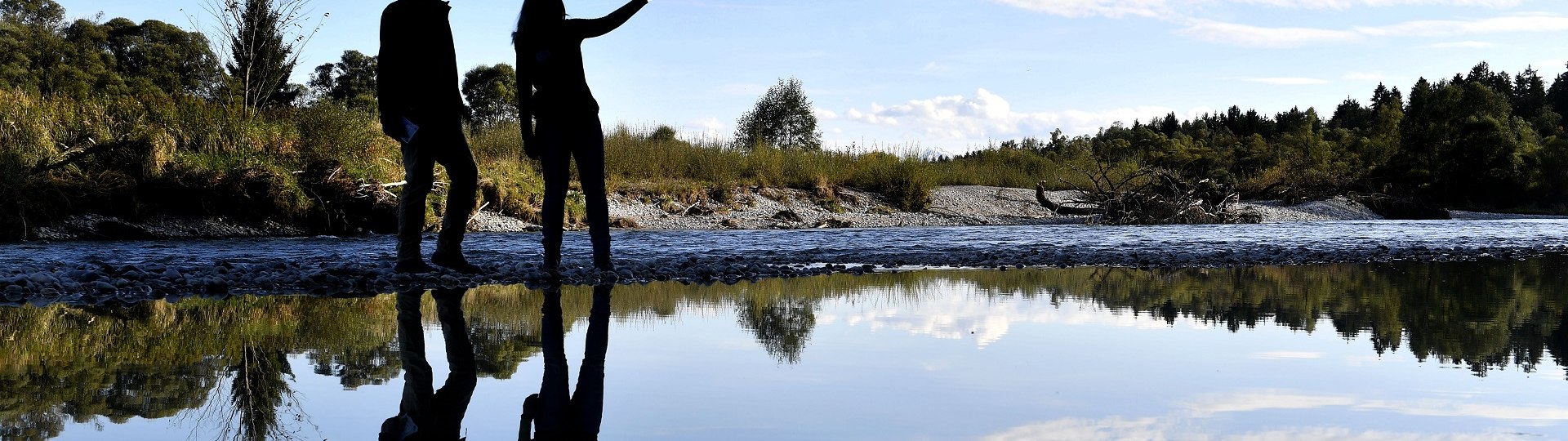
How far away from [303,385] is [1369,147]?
143ft

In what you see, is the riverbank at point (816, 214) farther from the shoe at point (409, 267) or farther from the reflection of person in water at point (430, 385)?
the reflection of person in water at point (430, 385)

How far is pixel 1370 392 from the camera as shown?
3049mm

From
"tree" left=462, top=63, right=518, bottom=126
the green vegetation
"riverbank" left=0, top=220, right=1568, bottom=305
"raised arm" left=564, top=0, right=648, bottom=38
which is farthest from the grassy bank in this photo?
"tree" left=462, top=63, right=518, bottom=126

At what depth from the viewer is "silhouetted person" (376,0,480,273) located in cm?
675

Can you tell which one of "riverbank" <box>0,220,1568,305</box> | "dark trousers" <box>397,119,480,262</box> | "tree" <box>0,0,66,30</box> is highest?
"tree" <box>0,0,66,30</box>

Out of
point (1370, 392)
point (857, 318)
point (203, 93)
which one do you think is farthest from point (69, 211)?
point (203, 93)

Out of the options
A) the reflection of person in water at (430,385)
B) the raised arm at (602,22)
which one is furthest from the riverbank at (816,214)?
the reflection of person in water at (430,385)

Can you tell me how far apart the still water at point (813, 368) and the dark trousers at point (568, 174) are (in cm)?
125

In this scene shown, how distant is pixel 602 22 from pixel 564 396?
451 centimetres

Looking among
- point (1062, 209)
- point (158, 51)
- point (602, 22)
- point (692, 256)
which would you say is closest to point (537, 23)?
point (602, 22)

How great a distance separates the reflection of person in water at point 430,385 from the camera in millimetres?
2549

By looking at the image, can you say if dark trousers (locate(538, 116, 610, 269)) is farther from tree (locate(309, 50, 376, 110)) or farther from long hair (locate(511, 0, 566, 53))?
tree (locate(309, 50, 376, 110))

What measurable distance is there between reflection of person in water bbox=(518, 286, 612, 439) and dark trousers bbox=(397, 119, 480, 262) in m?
2.55

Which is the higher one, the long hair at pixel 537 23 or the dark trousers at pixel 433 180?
the long hair at pixel 537 23
